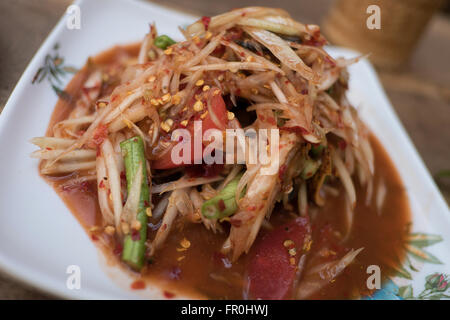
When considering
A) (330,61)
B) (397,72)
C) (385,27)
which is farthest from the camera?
(397,72)

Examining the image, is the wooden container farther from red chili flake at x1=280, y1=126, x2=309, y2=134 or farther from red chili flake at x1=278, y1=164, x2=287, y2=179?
red chili flake at x1=278, y1=164, x2=287, y2=179

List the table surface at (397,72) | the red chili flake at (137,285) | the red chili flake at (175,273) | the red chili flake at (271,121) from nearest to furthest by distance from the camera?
the red chili flake at (137,285)
the red chili flake at (175,273)
the red chili flake at (271,121)
the table surface at (397,72)

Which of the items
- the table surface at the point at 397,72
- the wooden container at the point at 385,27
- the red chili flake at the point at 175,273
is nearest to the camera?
the red chili flake at the point at 175,273

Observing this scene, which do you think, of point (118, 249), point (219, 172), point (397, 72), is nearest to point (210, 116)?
point (219, 172)

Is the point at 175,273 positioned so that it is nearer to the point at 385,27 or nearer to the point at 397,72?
the point at 385,27

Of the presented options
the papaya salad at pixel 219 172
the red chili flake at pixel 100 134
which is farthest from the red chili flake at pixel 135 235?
the red chili flake at pixel 100 134

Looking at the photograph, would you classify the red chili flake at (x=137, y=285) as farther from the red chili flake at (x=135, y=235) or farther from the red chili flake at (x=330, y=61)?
the red chili flake at (x=330, y=61)
